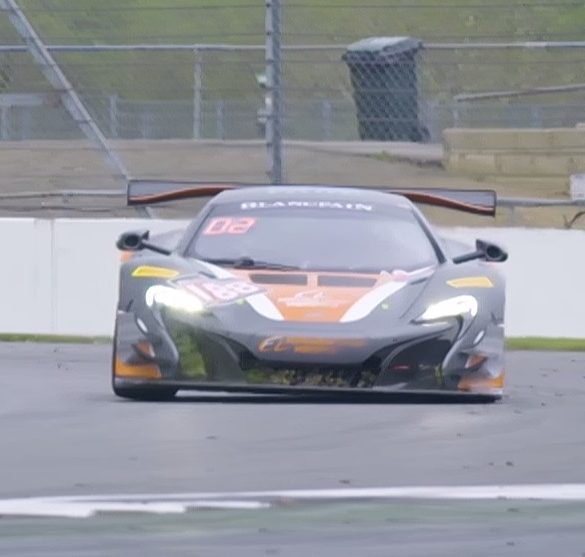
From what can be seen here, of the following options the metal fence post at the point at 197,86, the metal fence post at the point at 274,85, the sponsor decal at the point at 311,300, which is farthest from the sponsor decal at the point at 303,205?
the metal fence post at the point at 197,86

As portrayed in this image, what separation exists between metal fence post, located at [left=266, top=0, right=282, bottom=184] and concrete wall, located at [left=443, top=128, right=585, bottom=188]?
7.40 m

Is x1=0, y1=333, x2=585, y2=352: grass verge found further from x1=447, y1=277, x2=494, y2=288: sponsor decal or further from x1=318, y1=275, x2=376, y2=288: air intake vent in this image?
x1=318, y1=275, x2=376, y2=288: air intake vent

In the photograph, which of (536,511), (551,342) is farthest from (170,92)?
(536,511)

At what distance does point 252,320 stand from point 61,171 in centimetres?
943

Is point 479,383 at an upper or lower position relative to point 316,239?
lower

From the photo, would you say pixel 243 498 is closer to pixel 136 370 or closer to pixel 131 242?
pixel 136 370

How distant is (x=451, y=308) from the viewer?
10.1 meters

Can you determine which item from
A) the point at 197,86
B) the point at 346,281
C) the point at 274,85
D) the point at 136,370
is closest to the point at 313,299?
the point at 346,281

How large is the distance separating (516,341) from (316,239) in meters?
5.18

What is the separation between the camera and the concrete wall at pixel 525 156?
2395cm

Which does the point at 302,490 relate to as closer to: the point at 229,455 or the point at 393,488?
the point at 393,488

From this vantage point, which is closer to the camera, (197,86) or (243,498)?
(243,498)

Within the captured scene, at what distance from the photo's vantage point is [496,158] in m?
24.2

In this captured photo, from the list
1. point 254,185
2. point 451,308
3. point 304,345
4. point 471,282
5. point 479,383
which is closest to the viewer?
point 304,345
